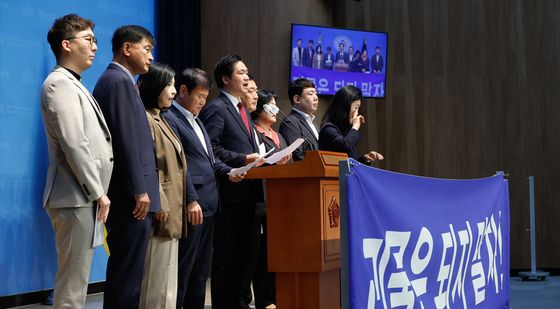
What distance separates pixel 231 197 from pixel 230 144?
0.29 metres

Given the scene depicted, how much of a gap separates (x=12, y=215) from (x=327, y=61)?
3377 mm

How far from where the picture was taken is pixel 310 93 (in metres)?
4.99

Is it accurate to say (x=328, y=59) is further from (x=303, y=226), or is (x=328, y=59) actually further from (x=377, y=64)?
(x=303, y=226)

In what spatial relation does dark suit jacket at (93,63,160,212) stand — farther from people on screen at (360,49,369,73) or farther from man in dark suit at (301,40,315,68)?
people on screen at (360,49,369,73)

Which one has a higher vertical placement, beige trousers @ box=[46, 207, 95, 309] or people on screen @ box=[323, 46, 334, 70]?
people on screen @ box=[323, 46, 334, 70]

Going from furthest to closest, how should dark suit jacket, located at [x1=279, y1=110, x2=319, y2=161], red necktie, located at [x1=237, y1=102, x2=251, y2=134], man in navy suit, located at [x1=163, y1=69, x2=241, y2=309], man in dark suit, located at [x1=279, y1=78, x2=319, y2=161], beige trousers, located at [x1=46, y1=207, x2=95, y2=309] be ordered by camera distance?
man in dark suit, located at [x1=279, y1=78, x2=319, y2=161] → dark suit jacket, located at [x1=279, y1=110, x2=319, y2=161] → red necktie, located at [x1=237, y1=102, x2=251, y2=134] → man in navy suit, located at [x1=163, y1=69, x2=241, y2=309] → beige trousers, located at [x1=46, y1=207, x2=95, y2=309]

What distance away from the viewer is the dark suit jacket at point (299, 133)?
465 centimetres

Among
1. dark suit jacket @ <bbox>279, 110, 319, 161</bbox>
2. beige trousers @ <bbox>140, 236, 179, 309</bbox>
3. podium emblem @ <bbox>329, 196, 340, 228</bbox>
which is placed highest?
dark suit jacket @ <bbox>279, 110, 319, 161</bbox>

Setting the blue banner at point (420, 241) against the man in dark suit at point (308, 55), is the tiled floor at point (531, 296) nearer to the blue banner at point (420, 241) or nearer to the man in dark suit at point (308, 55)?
the blue banner at point (420, 241)

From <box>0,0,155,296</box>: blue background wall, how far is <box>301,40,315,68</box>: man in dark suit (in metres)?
2.31

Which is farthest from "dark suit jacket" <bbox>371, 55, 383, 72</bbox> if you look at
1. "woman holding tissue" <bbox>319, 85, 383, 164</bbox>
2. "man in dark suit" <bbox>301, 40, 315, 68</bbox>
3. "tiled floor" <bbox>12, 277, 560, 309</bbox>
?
"woman holding tissue" <bbox>319, 85, 383, 164</bbox>

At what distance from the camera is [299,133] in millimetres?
4559

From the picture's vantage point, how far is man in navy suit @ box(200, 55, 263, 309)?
370 cm

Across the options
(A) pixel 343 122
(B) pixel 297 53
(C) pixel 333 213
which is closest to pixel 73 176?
(C) pixel 333 213
